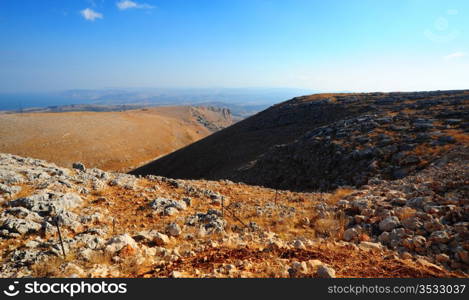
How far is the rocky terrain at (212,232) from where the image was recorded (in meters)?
5.58

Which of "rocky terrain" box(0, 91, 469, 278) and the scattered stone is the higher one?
the scattered stone

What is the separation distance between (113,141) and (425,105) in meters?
61.8

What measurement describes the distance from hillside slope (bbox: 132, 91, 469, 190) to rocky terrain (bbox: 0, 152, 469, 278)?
26.6ft

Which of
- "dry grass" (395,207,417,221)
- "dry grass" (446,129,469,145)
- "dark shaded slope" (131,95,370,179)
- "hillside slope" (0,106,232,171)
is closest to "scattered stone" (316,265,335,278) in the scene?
"dry grass" (395,207,417,221)

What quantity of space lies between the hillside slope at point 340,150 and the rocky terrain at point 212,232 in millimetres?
8100

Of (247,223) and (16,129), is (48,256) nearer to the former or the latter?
(247,223)

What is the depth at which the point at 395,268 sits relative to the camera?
5660 millimetres

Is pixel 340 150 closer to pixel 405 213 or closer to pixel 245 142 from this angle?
pixel 405 213

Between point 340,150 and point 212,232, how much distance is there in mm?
20108

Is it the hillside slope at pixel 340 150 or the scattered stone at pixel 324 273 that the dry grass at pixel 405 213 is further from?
the hillside slope at pixel 340 150

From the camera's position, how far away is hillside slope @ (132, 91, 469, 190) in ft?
65.7

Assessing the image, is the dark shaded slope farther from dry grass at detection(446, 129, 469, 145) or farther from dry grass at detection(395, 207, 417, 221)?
dry grass at detection(395, 207, 417, 221)

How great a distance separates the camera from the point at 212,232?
Result: 8234mm

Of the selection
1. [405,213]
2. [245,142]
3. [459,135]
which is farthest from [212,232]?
[245,142]
